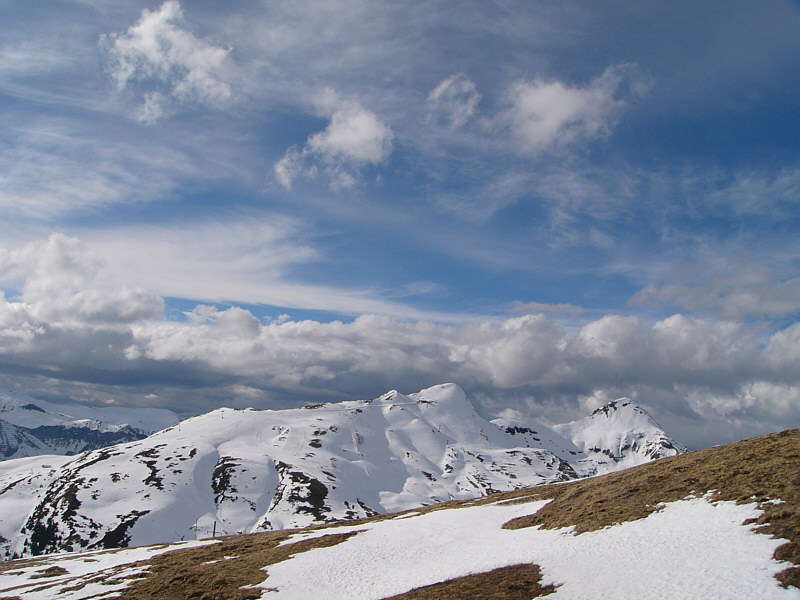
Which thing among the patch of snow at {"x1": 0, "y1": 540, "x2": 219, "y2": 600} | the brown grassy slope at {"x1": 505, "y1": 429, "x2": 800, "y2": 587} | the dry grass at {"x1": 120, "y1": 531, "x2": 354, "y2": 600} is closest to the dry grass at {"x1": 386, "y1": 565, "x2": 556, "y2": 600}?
the brown grassy slope at {"x1": 505, "y1": 429, "x2": 800, "y2": 587}

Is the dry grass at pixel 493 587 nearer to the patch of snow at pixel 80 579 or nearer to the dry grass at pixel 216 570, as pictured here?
the dry grass at pixel 216 570

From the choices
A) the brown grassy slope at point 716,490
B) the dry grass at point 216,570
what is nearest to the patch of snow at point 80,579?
the dry grass at point 216,570

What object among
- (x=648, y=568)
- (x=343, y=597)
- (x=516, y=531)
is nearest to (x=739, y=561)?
(x=648, y=568)

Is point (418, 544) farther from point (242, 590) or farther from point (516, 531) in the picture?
point (242, 590)

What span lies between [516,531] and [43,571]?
57553 millimetres

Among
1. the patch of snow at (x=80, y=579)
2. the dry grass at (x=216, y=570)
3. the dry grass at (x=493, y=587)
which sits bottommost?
the dry grass at (x=493, y=587)

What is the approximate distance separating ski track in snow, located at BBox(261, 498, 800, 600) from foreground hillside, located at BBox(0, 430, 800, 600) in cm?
10

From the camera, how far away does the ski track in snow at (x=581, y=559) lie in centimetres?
2189

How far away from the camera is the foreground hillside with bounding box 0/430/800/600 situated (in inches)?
906

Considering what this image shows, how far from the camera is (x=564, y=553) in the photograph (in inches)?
1138

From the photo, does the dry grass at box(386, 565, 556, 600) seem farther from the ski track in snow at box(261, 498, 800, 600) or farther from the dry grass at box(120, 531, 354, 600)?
the dry grass at box(120, 531, 354, 600)

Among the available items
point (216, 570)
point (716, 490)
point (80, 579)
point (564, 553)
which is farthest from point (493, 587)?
point (80, 579)

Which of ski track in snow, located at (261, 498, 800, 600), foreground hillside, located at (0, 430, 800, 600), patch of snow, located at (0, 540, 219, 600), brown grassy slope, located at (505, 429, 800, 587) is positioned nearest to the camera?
ski track in snow, located at (261, 498, 800, 600)

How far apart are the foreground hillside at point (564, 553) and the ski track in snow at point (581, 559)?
0.33ft
